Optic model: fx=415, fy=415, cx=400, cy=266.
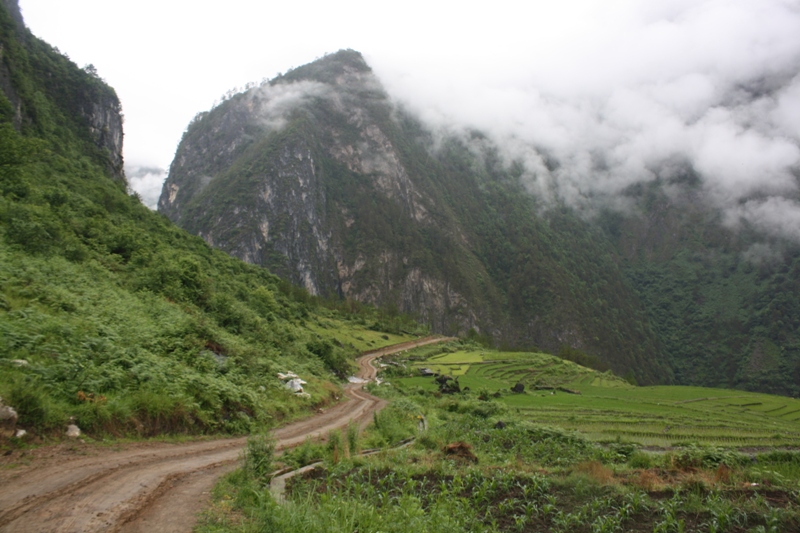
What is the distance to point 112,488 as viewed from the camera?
7.73 meters

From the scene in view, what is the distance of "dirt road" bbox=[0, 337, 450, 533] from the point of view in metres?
6.33

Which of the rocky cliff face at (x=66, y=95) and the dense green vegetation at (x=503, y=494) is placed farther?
the rocky cliff face at (x=66, y=95)

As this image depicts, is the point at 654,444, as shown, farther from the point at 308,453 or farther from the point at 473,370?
the point at 473,370

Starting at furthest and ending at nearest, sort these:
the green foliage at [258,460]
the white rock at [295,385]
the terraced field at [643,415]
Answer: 1. the terraced field at [643,415]
2. the white rock at [295,385]
3. the green foliage at [258,460]

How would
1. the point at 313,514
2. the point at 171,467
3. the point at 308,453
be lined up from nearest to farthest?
the point at 313,514
the point at 171,467
the point at 308,453

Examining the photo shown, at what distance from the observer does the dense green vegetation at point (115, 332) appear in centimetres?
1116

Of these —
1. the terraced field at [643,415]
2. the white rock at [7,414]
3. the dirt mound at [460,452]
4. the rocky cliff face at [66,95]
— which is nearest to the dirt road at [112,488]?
the white rock at [7,414]

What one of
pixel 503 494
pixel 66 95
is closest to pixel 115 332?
pixel 503 494

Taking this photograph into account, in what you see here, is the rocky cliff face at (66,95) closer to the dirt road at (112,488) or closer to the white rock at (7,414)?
the white rock at (7,414)

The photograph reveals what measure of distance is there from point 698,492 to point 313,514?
8.35 meters

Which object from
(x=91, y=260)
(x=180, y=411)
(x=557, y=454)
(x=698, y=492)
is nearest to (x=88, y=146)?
(x=91, y=260)

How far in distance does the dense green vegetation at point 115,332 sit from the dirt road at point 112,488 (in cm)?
129

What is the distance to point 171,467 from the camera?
9.82 meters

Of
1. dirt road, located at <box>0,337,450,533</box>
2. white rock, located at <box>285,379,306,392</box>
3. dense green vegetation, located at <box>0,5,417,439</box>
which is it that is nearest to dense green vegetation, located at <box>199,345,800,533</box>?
dirt road, located at <box>0,337,450,533</box>
